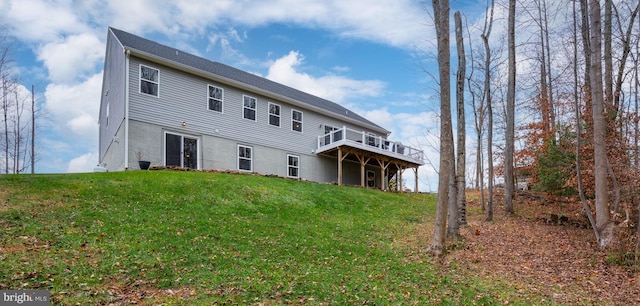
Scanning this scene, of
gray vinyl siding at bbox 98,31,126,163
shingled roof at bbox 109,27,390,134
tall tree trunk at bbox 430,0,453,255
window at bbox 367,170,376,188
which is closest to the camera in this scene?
tall tree trunk at bbox 430,0,453,255

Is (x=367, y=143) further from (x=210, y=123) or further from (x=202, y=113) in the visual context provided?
(x=202, y=113)

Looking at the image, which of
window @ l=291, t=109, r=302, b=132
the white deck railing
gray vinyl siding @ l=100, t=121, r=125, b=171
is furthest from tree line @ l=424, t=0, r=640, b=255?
gray vinyl siding @ l=100, t=121, r=125, b=171

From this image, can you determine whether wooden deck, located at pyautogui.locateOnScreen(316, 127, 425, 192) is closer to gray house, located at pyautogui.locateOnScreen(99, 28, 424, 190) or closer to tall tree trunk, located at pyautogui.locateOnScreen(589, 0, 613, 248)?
gray house, located at pyautogui.locateOnScreen(99, 28, 424, 190)

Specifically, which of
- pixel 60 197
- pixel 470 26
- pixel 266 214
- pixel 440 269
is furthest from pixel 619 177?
pixel 60 197

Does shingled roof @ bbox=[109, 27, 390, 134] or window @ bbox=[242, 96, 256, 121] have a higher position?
shingled roof @ bbox=[109, 27, 390, 134]

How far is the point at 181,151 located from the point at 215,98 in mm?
2890

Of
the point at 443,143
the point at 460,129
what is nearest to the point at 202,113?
the point at 460,129

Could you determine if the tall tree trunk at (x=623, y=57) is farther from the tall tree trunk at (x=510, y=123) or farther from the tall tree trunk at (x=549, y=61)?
the tall tree trunk at (x=510, y=123)

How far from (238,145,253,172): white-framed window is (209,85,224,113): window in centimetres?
201

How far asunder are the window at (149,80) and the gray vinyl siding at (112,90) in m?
0.67

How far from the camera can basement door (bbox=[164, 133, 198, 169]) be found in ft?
47.8

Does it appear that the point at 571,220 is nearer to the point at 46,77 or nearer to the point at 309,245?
the point at 309,245

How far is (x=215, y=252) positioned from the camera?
6.55m

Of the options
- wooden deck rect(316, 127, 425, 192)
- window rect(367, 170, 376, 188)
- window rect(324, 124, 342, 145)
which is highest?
window rect(324, 124, 342, 145)
